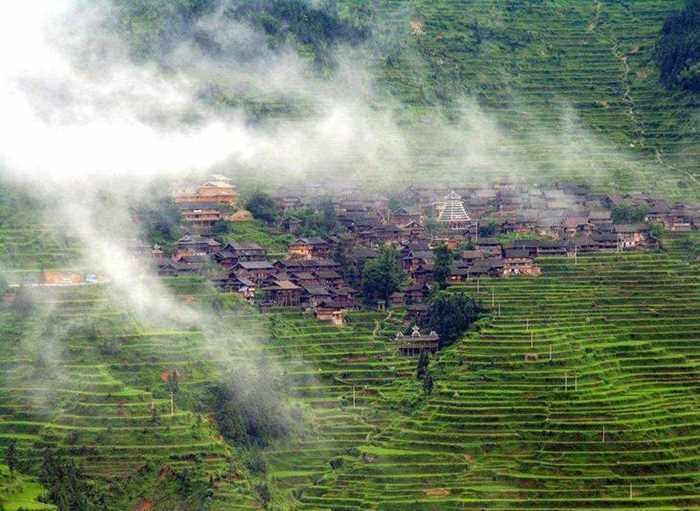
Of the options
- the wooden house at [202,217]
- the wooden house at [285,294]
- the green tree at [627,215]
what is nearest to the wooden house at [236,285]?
the wooden house at [285,294]

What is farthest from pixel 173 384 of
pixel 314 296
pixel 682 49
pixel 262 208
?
pixel 682 49

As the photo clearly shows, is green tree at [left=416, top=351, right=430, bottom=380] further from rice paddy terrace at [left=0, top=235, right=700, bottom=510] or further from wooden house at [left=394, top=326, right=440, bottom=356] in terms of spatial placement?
wooden house at [left=394, top=326, right=440, bottom=356]

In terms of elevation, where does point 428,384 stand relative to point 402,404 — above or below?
above

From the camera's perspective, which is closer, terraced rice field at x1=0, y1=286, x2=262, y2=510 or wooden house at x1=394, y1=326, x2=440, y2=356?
terraced rice field at x1=0, y1=286, x2=262, y2=510

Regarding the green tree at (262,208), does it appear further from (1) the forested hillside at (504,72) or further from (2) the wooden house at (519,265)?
(2) the wooden house at (519,265)

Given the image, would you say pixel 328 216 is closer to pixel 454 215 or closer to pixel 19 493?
pixel 454 215

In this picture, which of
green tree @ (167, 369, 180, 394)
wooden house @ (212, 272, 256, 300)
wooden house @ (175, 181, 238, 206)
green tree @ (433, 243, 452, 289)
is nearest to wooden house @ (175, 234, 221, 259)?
wooden house @ (212, 272, 256, 300)

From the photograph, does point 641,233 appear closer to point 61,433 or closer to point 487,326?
point 487,326

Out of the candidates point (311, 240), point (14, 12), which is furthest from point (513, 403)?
point (14, 12)
